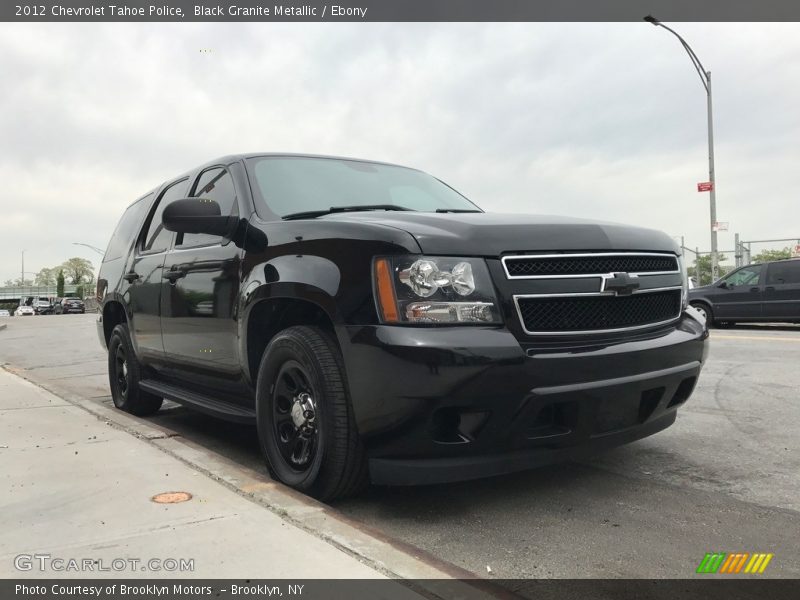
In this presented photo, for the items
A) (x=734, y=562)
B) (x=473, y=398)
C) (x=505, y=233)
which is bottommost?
(x=734, y=562)

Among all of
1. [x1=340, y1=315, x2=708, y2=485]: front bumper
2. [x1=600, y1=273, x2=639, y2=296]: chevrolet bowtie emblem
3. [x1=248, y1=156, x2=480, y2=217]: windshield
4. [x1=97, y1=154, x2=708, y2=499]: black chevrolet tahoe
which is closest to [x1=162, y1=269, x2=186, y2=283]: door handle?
[x1=97, y1=154, x2=708, y2=499]: black chevrolet tahoe

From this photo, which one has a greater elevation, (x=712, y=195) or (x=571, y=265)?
(x=712, y=195)

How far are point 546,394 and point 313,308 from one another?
47.5 inches

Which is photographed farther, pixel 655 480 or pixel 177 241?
pixel 177 241

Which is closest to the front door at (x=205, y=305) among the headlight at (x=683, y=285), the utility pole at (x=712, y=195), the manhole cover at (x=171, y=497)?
the manhole cover at (x=171, y=497)

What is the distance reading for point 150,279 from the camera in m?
5.08

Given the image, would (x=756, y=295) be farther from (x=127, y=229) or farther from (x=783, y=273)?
(x=127, y=229)

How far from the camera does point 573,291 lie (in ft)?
9.95

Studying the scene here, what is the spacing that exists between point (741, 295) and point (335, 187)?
13186mm

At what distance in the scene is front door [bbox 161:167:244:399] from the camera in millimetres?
3947

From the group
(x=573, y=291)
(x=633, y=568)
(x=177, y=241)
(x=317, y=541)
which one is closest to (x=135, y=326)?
(x=177, y=241)

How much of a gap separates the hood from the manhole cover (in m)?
1.45

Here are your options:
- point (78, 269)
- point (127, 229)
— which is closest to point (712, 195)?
point (127, 229)

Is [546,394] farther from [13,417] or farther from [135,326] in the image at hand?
[13,417]
